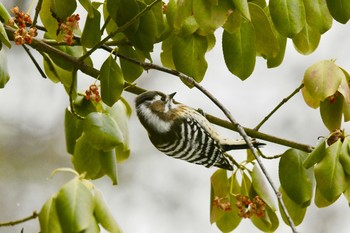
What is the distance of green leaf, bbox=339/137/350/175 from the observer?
8.60ft

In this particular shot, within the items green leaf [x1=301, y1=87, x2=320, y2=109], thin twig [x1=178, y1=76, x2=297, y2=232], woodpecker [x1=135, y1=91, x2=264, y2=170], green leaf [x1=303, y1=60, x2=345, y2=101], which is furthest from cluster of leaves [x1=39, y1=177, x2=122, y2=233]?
woodpecker [x1=135, y1=91, x2=264, y2=170]

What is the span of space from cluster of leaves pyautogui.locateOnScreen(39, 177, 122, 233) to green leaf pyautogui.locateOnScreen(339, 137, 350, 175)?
706mm

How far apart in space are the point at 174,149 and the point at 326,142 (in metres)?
1.62

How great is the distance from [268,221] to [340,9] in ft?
2.88

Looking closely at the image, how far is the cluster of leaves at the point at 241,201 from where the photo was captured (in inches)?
117

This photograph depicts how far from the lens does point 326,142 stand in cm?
280

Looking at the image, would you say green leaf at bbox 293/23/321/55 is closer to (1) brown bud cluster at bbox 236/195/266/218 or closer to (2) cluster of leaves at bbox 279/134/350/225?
(2) cluster of leaves at bbox 279/134/350/225

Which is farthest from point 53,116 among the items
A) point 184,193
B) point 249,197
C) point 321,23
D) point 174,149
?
point 321,23

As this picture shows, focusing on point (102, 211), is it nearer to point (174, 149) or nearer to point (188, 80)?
point (188, 80)

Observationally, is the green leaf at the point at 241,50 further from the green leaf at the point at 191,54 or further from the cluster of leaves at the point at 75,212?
the cluster of leaves at the point at 75,212

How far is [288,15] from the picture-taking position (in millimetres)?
2465

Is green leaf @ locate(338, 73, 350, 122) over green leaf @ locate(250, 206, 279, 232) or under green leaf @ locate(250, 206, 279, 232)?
over

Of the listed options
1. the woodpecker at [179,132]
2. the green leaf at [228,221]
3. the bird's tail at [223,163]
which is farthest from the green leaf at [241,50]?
the woodpecker at [179,132]

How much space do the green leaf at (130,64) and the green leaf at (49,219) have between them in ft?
2.90
